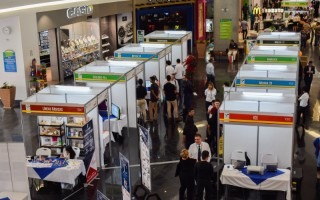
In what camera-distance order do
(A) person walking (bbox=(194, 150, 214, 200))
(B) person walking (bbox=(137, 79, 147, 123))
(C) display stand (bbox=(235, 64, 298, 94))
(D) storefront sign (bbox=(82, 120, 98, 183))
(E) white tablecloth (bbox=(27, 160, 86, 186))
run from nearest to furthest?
(A) person walking (bbox=(194, 150, 214, 200)) < (E) white tablecloth (bbox=(27, 160, 86, 186)) < (D) storefront sign (bbox=(82, 120, 98, 183)) < (C) display stand (bbox=(235, 64, 298, 94)) < (B) person walking (bbox=(137, 79, 147, 123))

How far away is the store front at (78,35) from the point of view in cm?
2002

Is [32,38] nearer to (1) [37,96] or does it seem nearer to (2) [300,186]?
(1) [37,96]

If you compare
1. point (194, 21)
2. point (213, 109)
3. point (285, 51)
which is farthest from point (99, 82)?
point (194, 21)

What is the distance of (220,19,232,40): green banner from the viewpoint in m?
24.0

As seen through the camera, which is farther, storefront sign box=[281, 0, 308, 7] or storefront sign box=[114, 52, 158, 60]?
storefront sign box=[281, 0, 308, 7]

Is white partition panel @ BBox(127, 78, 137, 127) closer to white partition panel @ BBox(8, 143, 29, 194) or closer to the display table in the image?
white partition panel @ BBox(8, 143, 29, 194)

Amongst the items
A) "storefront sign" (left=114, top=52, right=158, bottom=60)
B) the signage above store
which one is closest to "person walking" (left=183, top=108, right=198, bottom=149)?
"storefront sign" (left=114, top=52, right=158, bottom=60)

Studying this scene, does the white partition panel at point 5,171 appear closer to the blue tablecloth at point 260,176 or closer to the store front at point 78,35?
the blue tablecloth at point 260,176

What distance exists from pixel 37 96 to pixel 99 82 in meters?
2.56

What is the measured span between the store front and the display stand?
27.1 ft

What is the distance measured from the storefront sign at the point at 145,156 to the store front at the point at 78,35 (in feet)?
30.9

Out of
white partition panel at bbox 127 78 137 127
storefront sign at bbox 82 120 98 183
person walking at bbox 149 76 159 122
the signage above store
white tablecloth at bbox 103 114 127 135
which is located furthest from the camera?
the signage above store

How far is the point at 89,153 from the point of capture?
36.1 ft

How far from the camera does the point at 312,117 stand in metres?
14.8
